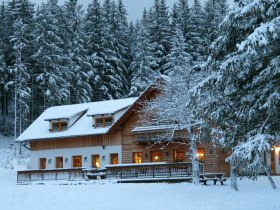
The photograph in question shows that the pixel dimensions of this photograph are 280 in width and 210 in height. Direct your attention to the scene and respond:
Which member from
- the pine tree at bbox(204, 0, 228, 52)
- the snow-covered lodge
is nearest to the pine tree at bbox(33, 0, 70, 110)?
the snow-covered lodge

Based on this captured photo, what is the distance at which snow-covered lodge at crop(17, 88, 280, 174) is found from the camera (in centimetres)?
3772

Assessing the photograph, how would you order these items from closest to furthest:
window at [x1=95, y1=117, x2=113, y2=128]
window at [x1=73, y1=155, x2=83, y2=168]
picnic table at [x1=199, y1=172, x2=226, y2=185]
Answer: picnic table at [x1=199, y1=172, x2=226, y2=185]
window at [x1=95, y1=117, x2=113, y2=128]
window at [x1=73, y1=155, x2=83, y2=168]

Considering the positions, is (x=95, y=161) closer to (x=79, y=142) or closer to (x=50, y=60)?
(x=79, y=142)

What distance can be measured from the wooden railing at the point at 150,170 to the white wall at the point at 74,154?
20.1 feet

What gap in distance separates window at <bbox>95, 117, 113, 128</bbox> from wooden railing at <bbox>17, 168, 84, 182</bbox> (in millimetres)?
5738

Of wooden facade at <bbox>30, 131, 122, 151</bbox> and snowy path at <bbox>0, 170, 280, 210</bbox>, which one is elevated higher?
wooden facade at <bbox>30, 131, 122, 151</bbox>

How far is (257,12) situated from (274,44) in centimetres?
102

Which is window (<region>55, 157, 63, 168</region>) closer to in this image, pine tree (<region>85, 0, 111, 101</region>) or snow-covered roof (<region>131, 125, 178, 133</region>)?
snow-covered roof (<region>131, 125, 178, 133</region>)

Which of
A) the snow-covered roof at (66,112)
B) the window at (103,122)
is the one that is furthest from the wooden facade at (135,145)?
the snow-covered roof at (66,112)

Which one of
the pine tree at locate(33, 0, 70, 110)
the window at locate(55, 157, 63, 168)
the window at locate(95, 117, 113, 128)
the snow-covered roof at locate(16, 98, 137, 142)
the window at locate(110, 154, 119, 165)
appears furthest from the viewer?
the pine tree at locate(33, 0, 70, 110)

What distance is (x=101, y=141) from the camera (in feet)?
136

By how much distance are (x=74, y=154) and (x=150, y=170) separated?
11538mm

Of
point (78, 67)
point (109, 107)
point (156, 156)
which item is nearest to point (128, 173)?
point (156, 156)

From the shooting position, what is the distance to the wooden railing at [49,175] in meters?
36.7
